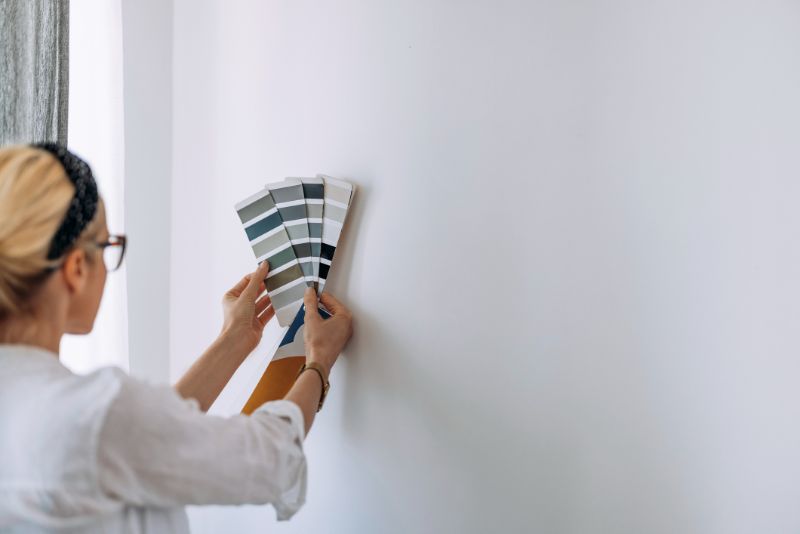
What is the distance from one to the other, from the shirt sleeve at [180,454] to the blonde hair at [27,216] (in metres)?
0.17

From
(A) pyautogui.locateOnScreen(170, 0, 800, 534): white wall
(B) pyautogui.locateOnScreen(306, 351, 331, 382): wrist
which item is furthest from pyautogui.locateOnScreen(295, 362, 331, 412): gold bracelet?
(A) pyautogui.locateOnScreen(170, 0, 800, 534): white wall

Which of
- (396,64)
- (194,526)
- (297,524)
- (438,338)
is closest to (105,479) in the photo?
(438,338)

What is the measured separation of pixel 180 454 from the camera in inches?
31.3

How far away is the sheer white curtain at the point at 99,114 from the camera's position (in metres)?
1.55

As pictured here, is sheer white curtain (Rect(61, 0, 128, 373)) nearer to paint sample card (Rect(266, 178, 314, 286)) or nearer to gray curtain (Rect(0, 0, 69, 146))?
gray curtain (Rect(0, 0, 69, 146))

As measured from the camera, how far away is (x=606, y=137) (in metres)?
0.93

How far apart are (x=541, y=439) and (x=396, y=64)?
66 cm

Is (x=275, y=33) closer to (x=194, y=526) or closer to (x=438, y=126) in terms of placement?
(x=438, y=126)

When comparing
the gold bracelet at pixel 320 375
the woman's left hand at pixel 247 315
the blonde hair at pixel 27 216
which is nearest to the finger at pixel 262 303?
the woman's left hand at pixel 247 315

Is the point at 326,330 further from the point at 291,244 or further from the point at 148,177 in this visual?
the point at 148,177

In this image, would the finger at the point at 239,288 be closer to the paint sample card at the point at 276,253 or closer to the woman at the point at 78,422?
the paint sample card at the point at 276,253

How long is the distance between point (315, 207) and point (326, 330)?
9.0 inches

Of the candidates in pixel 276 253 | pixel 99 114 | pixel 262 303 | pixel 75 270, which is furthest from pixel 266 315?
pixel 99 114

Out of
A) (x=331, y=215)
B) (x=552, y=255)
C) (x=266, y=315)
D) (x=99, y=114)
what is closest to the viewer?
(x=552, y=255)
